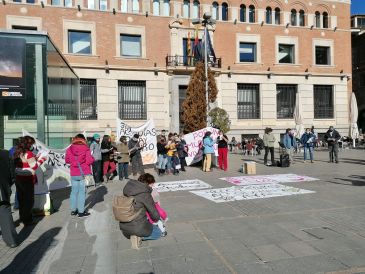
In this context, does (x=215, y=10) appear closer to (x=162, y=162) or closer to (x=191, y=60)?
(x=191, y=60)

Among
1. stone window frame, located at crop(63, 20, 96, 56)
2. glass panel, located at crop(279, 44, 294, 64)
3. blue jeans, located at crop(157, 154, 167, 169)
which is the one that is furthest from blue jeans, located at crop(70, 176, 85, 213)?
glass panel, located at crop(279, 44, 294, 64)

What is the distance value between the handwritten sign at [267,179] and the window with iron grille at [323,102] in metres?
20.4

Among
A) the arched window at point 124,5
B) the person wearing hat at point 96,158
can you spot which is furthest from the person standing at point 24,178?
the arched window at point 124,5

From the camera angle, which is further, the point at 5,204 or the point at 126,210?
the point at 5,204

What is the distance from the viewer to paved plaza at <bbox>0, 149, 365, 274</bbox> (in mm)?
4461

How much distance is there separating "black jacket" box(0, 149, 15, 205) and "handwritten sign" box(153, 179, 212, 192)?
4979mm

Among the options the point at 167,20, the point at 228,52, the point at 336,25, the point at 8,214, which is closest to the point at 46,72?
the point at 8,214

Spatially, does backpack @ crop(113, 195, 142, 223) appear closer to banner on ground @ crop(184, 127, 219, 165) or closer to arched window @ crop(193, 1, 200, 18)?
banner on ground @ crop(184, 127, 219, 165)

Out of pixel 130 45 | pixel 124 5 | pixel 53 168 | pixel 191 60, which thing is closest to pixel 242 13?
pixel 191 60

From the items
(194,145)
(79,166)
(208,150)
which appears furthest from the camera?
(194,145)

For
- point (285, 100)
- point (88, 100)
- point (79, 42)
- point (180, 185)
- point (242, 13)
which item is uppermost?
point (242, 13)

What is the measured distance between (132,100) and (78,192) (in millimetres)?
19828

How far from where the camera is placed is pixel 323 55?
3130 centimetres

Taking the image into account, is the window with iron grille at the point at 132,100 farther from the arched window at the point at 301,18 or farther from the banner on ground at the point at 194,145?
the arched window at the point at 301,18
